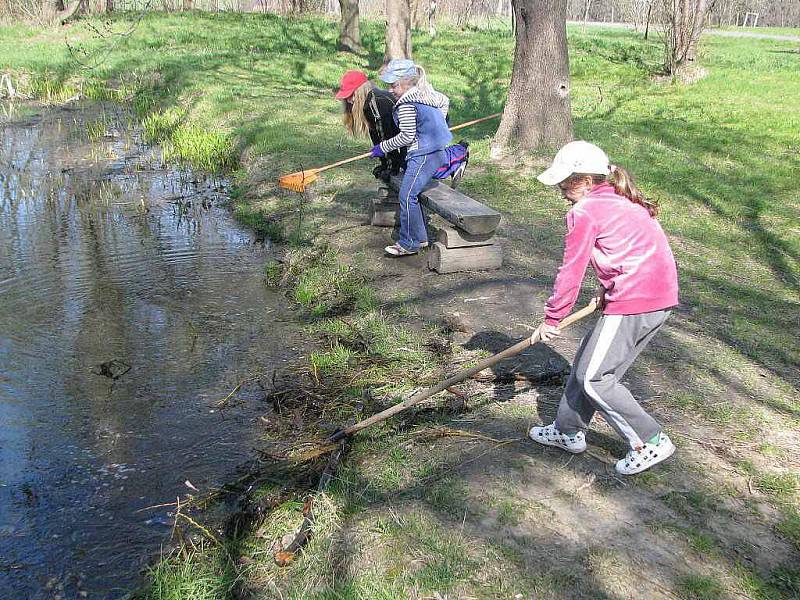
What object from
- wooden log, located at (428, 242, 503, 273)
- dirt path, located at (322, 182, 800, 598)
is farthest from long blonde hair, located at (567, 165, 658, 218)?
wooden log, located at (428, 242, 503, 273)

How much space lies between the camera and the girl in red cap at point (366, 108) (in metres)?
6.34

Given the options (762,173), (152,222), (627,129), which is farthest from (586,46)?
(152,222)

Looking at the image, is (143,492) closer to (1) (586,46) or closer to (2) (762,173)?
(2) (762,173)

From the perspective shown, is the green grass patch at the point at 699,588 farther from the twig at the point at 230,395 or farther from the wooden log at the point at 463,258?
the wooden log at the point at 463,258

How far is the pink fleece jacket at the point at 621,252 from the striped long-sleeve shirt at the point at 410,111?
2.96 m

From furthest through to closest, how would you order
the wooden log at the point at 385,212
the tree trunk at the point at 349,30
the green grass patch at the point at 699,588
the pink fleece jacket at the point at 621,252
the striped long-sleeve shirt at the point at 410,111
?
the tree trunk at the point at 349,30 → the wooden log at the point at 385,212 → the striped long-sleeve shirt at the point at 410,111 → the pink fleece jacket at the point at 621,252 → the green grass patch at the point at 699,588

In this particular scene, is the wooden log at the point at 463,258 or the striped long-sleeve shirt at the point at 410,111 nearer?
the striped long-sleeve shirt at the point at 410,111

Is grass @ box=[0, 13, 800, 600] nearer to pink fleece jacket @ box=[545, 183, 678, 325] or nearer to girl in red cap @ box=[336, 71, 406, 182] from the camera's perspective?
pink fleece jacket @ box=[545, 183, 678, 325]

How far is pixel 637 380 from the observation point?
4.35m

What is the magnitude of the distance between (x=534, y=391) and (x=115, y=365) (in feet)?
9.52

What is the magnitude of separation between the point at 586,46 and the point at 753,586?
70.8 feet

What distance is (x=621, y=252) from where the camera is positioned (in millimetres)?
3119

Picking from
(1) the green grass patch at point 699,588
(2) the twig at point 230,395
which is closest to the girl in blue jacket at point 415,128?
(2) the twig at point 230,395

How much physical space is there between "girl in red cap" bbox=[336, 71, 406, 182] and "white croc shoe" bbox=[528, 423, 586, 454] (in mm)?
3692
